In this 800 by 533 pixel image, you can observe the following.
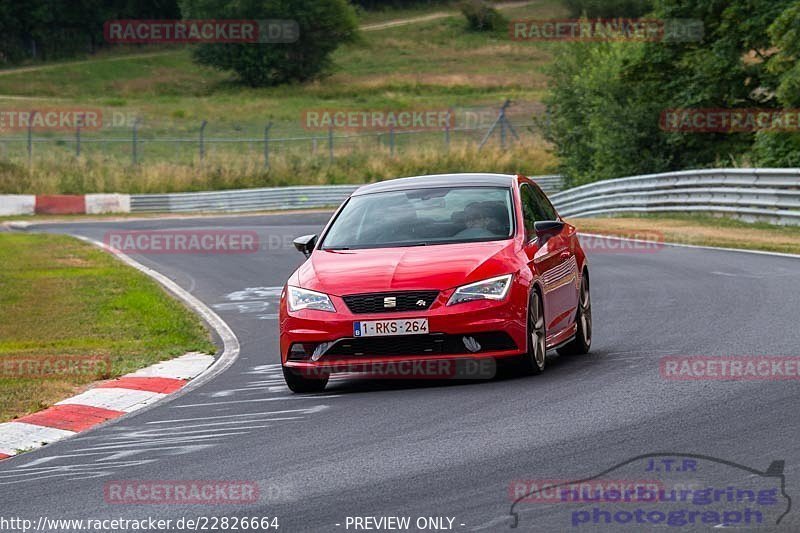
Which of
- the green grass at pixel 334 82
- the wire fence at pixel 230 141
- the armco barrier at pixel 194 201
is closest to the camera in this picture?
the armco barrier at pixel 194 201

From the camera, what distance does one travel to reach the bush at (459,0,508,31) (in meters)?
123

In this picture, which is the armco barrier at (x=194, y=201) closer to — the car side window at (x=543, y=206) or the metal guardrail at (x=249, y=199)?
the metal guardrail at (x=249, y=199)

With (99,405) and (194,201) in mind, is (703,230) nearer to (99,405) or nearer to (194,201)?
(99,405)

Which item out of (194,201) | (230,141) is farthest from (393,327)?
(230,141)

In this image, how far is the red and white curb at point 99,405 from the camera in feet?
29.7

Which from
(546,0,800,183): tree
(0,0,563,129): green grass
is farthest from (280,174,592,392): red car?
(0,0,563,129): green grass

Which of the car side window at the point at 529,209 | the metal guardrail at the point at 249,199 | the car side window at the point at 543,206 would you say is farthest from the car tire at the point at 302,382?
the metal guardrail at the point at 249,199

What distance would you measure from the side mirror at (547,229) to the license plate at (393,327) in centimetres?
153

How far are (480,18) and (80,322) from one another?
358 feet

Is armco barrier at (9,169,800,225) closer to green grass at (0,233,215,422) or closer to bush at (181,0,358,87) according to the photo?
green grass at (0,233,215,422)

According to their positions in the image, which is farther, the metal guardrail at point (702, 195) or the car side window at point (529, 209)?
the metal guardrail at point (702, 195)

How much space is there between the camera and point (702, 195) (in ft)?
102

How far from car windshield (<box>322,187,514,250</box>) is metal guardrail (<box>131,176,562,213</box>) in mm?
38194

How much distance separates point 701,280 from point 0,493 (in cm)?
1151
